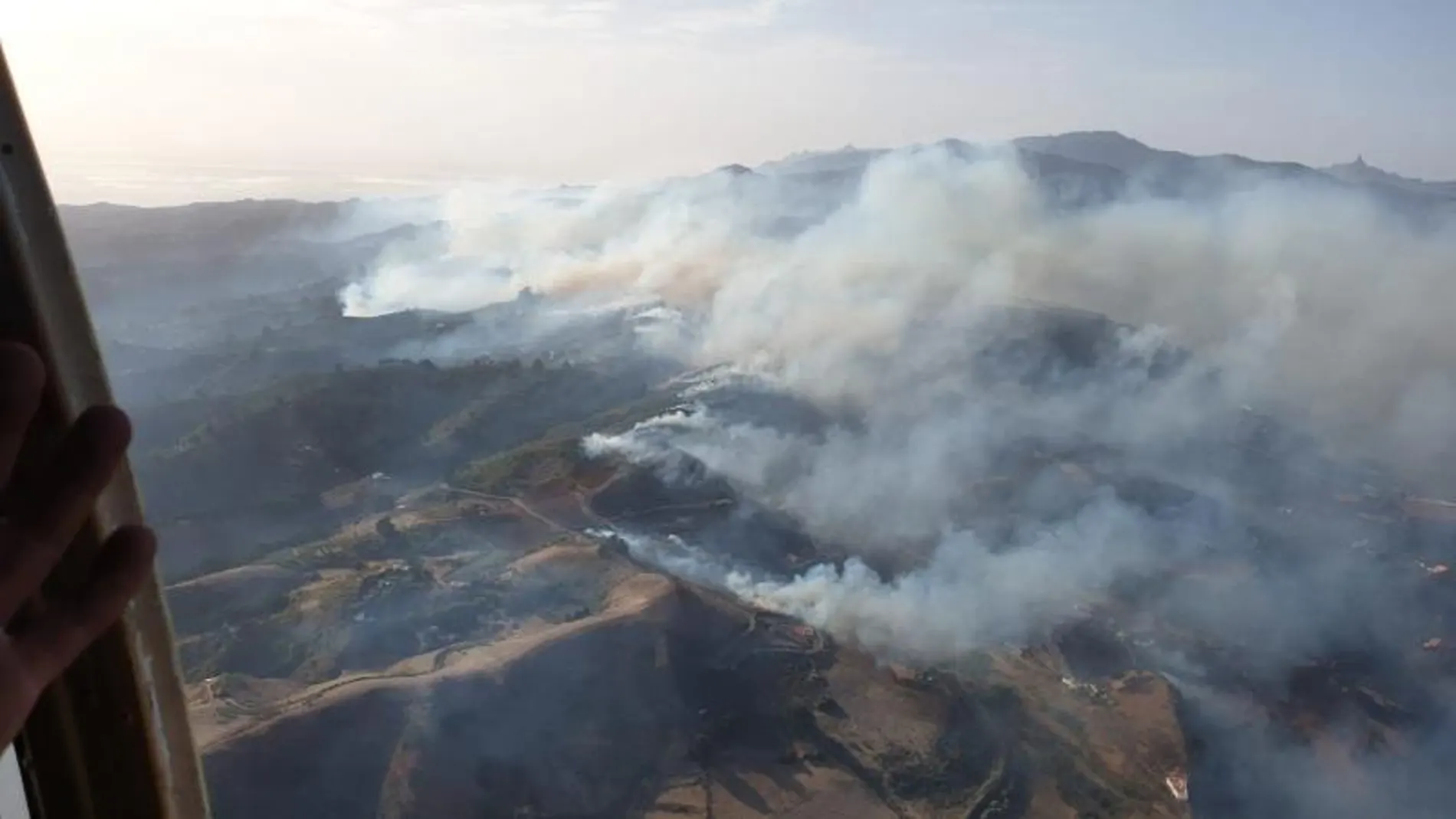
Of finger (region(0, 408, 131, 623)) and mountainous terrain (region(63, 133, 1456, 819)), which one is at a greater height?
finger (region(0, 408, 131, 623))

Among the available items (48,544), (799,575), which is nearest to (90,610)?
(48,544)

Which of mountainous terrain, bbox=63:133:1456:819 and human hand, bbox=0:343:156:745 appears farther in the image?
mountainous terrain, bbox=63:133:1456:819

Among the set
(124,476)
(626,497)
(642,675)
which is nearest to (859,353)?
(626,497)

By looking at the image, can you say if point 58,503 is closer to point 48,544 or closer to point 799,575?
point 48,544

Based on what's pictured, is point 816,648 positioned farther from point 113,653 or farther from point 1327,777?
point 113,653

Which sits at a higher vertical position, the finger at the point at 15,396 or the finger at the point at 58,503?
the finger at the point at 15,396

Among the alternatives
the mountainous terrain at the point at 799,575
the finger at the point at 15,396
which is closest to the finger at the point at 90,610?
the finger at the point at 15,396

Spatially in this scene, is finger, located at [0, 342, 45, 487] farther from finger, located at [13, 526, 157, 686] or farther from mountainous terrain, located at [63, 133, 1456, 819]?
mountainous terrain, located at [63, 133, 1456, 819]

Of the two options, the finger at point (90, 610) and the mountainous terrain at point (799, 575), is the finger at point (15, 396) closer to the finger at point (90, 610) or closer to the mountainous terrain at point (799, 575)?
the finger at point (90, 610)

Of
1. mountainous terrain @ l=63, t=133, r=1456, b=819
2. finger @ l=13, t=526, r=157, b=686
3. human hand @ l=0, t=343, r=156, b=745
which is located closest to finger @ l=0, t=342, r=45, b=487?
human hand @ l=0, t=343, r=156, b=745
